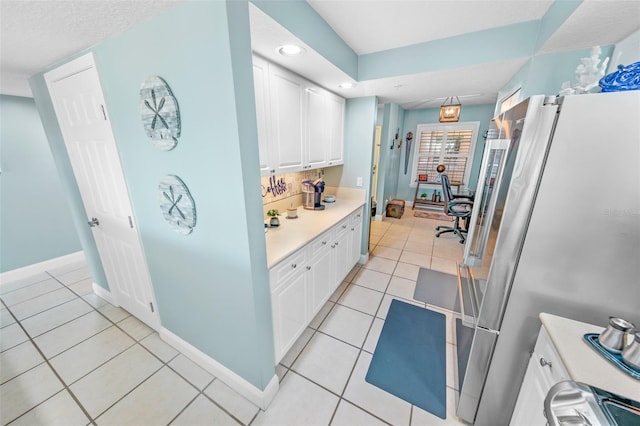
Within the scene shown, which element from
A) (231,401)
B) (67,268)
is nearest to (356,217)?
(231,401)

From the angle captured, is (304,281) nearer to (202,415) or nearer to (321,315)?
(321,315)

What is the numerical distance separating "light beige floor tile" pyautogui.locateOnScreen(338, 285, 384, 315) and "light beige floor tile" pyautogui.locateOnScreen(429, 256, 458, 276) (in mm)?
1084

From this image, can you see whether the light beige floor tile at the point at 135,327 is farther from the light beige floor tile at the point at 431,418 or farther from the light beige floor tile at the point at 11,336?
the light beige floor tile at the point at 431,418

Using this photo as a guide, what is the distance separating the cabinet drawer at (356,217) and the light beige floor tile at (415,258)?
41.3 inches

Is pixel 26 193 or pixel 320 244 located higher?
pixel 26 193

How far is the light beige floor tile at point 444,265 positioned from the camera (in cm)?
299

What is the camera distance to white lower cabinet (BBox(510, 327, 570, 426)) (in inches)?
33.5

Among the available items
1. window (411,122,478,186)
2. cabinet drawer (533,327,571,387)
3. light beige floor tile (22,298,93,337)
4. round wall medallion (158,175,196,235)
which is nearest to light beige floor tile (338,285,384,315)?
cabinet drawer (533,327,571,387)

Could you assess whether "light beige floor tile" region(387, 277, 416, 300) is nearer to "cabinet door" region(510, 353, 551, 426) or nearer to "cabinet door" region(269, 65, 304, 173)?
"cabinet door" region(510, 353, 551, 426)

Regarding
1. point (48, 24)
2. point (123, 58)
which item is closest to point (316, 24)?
point (123, 58)

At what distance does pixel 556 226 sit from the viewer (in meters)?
0.93

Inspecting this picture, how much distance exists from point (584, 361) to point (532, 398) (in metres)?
0.35

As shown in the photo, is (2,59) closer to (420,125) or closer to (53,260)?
(53,260)

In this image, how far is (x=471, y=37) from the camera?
1.76 m
